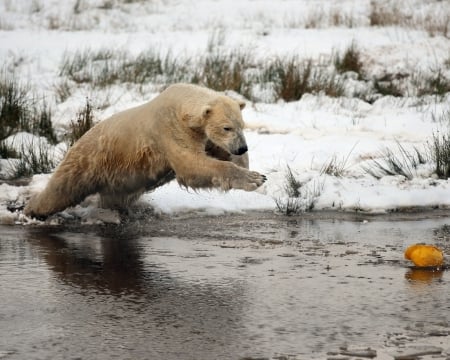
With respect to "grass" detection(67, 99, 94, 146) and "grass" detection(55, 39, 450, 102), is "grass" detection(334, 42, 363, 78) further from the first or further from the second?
"grass" detection(67, 99, 94, 146)

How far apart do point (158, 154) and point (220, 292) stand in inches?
96.4

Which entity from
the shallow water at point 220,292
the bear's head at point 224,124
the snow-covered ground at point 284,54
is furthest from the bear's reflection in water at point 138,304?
the snow-covered ground at point 284,54

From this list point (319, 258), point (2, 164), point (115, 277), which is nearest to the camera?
point (115, 277)

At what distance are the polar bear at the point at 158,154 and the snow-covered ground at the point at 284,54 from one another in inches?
15.6

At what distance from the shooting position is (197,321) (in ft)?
15.1

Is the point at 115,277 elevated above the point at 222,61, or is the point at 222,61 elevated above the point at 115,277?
the point at 222,61

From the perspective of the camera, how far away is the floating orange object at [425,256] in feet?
18.9

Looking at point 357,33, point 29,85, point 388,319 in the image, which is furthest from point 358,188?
point 357,33

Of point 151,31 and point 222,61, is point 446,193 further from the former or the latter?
point 151,31

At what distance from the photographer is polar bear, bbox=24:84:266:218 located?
6.98 metres

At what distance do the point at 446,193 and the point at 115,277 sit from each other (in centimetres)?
404

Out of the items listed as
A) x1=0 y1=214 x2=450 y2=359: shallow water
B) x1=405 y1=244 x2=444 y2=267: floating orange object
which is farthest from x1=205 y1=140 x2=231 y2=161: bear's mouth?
x1=405 y1=244 x2=444 y2=267: floating orange object

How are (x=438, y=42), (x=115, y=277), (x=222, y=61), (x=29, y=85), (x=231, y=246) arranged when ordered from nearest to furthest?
(x=115, y=277)
(x=231, y=246)
(x=29, y=85)
(x=222, y=61)
(x=438, y=42)

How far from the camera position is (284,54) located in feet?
56.4
